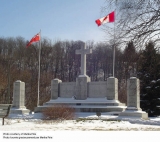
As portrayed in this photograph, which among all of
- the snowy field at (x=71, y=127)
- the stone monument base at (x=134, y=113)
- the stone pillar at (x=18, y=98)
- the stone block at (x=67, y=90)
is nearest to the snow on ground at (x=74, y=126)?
the snowy field at (x=71, y=127)

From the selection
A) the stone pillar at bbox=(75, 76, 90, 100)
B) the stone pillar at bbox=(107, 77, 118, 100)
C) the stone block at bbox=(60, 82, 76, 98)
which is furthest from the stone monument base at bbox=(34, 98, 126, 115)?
the stone block at bbox=(60, 82, 76, 98)

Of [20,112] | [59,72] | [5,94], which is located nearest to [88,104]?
[20,112]

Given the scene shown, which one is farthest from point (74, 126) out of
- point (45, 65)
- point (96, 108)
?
point (45, 65)

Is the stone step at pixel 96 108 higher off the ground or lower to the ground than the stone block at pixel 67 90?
lower

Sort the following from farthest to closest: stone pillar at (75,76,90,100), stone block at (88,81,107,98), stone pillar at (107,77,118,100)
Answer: stone pillar at (75,76,90,100) → stone block at (88,81,107,98) → stone pillar at (107,77,118,100)

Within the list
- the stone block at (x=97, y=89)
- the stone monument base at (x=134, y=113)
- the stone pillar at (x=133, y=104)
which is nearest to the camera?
the stone monument base at (x=134, y=113)

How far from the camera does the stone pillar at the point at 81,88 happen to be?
25.2 meters

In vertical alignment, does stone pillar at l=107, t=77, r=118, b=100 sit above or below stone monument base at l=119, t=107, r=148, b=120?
above

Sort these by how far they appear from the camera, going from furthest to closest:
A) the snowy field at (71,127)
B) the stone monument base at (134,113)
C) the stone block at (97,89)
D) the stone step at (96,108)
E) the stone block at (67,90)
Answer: the stone block at (67,90)
the stone block at (97,89)
the stone step at (96,108)
the stone monument base at (134,113)
the snowy field at (71,127)

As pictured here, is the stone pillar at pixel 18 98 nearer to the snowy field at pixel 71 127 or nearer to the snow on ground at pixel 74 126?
the snow on ground at pixel 74 126

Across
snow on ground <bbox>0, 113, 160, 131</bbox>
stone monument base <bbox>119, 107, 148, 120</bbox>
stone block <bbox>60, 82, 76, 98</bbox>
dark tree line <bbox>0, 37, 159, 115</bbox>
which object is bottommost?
stone monument base <bbox>119, 107, 148, 120</bbox>

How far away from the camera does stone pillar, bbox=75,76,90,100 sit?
993 inches

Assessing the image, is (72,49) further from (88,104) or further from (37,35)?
(88,104)

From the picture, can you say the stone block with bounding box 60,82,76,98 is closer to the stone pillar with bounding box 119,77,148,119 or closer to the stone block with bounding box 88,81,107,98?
the stone block with bounding box 88,81,107,98
